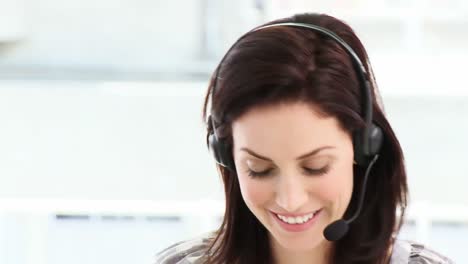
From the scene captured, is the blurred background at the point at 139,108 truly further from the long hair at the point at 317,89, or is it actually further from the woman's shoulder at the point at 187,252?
the long hair at the point at 317,89

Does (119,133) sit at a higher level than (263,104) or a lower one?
higher

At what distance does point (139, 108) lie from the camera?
2018 mm

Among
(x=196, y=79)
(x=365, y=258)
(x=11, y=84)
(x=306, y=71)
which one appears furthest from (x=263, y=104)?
(x=11, y=84)

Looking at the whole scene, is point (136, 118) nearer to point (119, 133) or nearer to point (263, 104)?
point (119, 133)

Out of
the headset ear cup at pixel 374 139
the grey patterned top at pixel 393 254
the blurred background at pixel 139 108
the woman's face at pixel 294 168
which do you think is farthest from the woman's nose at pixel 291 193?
the blurred background at pixel 139 108

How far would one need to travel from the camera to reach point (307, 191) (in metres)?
1.06

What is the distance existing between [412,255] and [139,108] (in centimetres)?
95

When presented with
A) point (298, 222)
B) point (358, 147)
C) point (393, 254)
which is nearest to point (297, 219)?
point (298, 222)

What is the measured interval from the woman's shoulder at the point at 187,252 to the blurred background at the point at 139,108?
1.94ft

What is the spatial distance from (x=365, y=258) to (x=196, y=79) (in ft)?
3.07

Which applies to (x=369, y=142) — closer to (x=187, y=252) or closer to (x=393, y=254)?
(x=393, y=254)

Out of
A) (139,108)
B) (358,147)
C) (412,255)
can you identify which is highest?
(139,108)

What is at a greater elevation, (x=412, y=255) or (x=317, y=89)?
(x=317, y=89)

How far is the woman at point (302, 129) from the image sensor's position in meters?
1.02
